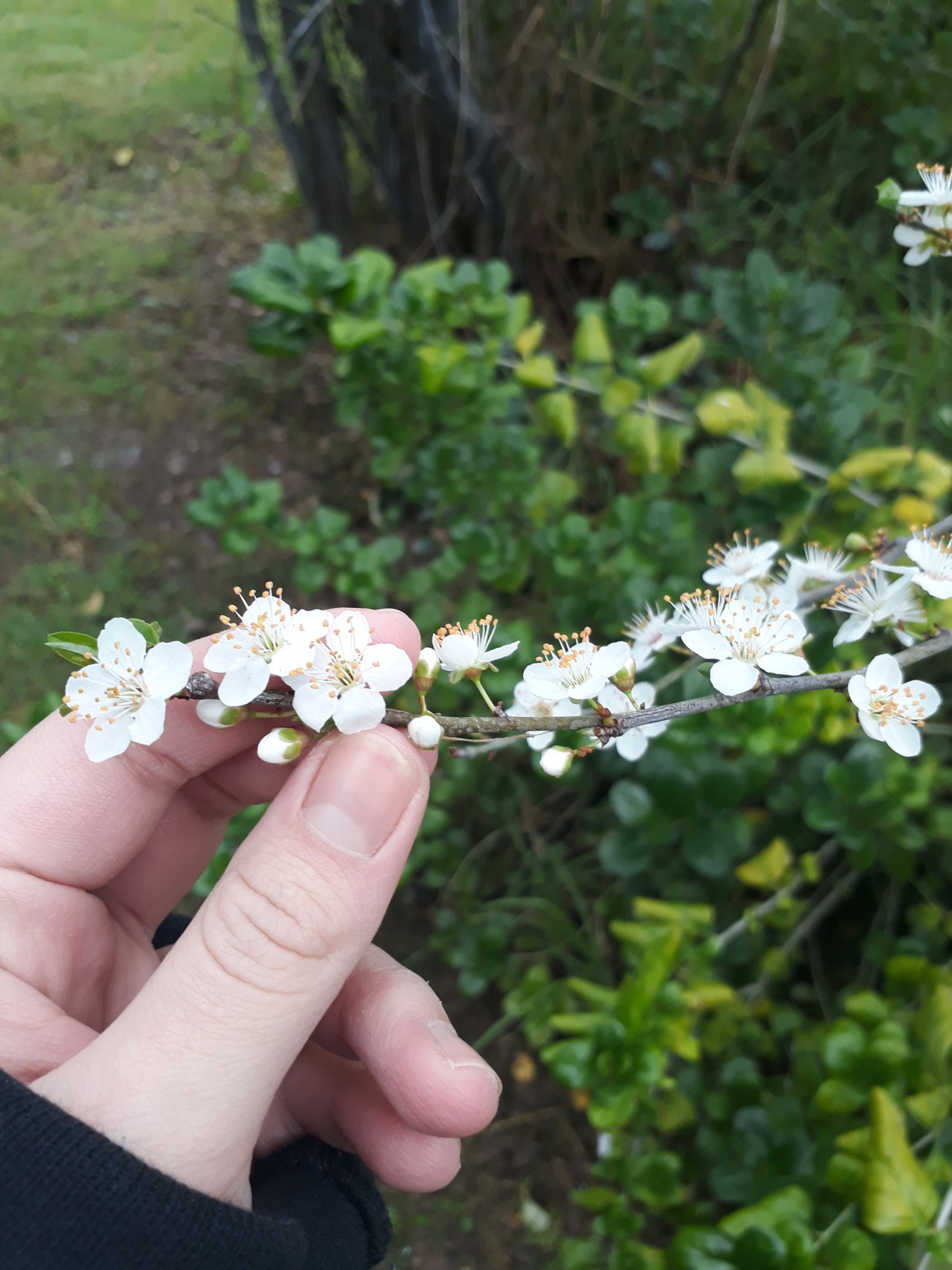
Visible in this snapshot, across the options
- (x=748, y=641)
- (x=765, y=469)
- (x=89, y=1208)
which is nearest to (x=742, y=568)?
(x=748, y=641)

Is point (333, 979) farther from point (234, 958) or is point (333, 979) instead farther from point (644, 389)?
point (644, 389)

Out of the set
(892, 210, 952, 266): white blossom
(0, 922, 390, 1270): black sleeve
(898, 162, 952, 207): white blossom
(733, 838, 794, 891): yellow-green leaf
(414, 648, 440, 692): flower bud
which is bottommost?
(733, 838, 794, 891): yellow-green leaf

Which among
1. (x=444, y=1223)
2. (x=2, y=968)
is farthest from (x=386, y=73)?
(x=444, y=1223)

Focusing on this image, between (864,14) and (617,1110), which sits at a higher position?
(864,14)

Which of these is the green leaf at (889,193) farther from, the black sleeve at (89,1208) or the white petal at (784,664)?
the black sleeve at (89,1208)

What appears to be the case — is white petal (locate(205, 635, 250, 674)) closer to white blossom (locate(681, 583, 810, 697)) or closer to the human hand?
the human hand

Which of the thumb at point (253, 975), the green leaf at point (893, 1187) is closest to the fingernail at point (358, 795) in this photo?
the thumb at point (253, 975)

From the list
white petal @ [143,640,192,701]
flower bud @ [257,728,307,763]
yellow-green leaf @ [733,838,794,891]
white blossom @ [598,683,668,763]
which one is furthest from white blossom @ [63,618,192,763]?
yellow-green leaf @ [733,838,794,891]
